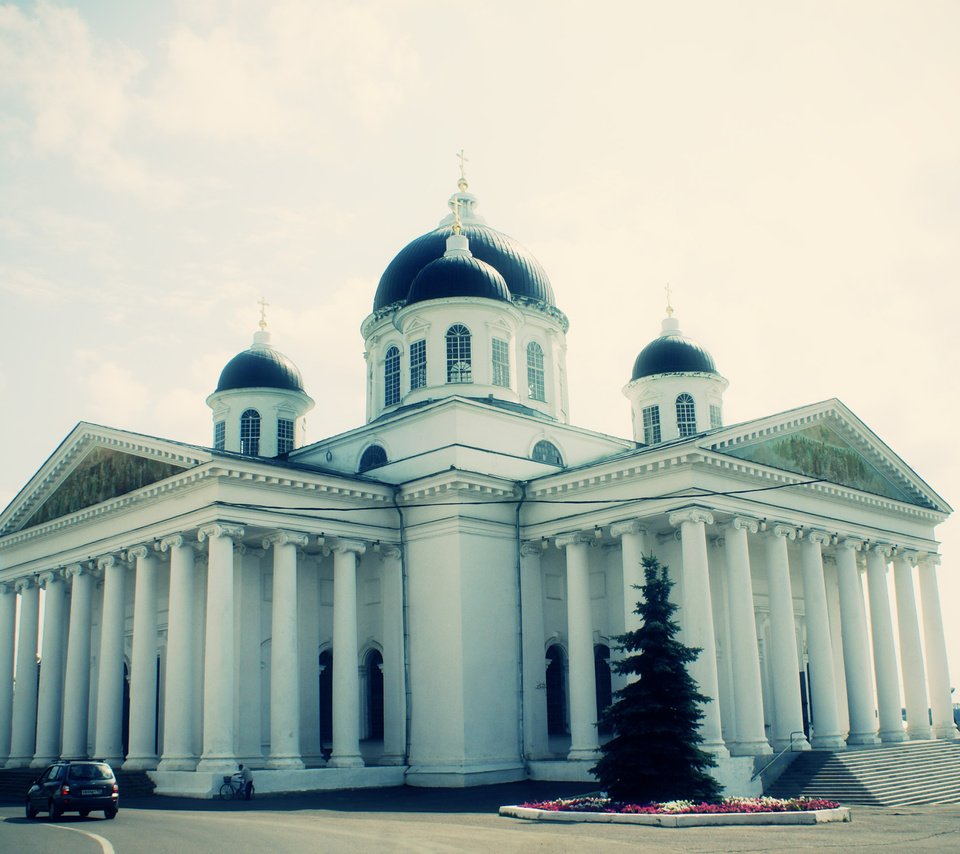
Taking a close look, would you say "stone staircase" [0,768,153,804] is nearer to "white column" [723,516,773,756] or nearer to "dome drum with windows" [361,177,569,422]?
"dome drum with windows" [361,177,569,422]

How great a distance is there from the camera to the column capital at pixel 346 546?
99.6 feet

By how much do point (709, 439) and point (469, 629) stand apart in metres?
8.28

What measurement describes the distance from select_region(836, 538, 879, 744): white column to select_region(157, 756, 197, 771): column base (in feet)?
58.2

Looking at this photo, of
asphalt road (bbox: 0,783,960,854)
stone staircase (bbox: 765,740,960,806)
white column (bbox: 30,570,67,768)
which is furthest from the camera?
white column (bbox: 30,570,67,768)

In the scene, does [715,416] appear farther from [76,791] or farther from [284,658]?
[76,791]

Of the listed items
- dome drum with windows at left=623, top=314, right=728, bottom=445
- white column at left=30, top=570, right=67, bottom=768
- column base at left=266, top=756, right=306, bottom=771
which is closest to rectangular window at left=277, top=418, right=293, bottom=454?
white column at left=30, top=570, right=67, bottom=768

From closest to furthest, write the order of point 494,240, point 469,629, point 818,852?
1. point 818,852
2. point 469,629
3. point 494,240

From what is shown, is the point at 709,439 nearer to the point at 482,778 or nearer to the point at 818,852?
the point at 482,778

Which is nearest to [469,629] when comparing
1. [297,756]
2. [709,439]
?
[297,756]

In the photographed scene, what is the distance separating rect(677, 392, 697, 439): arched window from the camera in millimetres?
40469

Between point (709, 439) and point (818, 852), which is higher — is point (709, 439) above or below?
above

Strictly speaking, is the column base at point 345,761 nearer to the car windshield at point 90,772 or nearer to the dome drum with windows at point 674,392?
the car windshield at point 90,772

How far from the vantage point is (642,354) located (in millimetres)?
42219

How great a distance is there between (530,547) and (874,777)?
1086 centimetres
